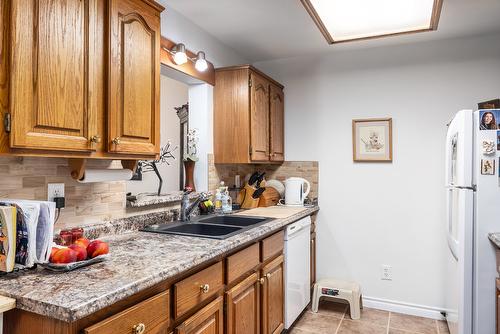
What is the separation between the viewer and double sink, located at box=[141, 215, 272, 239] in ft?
6.57

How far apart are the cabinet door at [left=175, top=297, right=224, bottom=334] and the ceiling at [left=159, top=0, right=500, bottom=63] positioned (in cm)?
188

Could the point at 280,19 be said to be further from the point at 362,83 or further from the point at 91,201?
the point at 91,201

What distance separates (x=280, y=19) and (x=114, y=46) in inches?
57.6

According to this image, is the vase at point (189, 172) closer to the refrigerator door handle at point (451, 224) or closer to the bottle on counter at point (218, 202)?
the bottle on counter at point (218, 202)

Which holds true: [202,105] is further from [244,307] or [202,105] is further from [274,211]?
[244,307]

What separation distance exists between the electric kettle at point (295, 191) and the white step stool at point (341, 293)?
76cm

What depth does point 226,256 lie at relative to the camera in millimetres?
1711

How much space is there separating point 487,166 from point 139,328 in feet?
6.22

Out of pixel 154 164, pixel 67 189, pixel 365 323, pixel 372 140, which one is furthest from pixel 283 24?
pixel 365 323

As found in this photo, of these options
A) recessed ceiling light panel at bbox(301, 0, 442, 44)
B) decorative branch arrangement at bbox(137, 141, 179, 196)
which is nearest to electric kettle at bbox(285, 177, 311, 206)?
decorative branch arrangement at bbox(137, 141, 179, 196)

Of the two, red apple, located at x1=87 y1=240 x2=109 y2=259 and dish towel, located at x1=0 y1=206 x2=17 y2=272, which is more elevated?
dish towel, located at x1=0 y1=206 x2=17 y2=272

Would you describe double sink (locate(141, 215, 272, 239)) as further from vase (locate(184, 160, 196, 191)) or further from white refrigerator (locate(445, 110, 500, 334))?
white refrigerator (locate(445, 110, 500, 334))

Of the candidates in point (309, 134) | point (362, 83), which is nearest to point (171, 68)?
point (309, 134)

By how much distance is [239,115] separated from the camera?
2.83m
